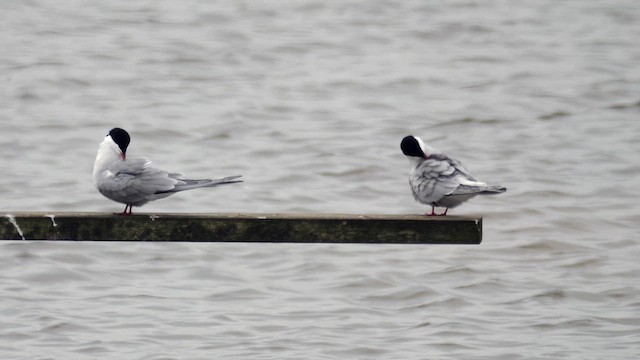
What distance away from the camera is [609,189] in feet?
45.4

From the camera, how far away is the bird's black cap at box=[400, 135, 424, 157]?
24.2ft

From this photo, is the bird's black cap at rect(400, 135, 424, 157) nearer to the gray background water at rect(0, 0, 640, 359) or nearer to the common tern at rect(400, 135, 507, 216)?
the common tern at rect(400, 135, 507, 216)

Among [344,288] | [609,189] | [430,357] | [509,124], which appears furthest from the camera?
[509,124]

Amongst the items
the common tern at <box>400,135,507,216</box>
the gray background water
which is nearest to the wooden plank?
the common tern at <box>400,135,507,216</box>

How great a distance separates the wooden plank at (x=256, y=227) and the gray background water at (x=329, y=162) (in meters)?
2.89

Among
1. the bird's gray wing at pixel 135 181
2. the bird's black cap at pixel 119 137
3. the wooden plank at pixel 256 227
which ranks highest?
the bird's black cap at pixel 119 137

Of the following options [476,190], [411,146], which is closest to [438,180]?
[476,190]

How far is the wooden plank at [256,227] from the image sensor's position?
633 cm

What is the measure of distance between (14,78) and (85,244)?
247 inches

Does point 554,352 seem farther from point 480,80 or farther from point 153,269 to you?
point 480,80

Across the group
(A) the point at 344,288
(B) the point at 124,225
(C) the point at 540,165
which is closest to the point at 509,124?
(C) the point at 540,165

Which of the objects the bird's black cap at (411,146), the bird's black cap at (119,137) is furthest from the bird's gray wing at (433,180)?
the bird's black cap at (119,137)

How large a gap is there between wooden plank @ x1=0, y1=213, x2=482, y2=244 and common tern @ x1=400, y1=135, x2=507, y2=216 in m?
0.58

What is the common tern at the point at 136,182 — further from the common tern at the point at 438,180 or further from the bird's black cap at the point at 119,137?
the common tern at the point at 438,180
